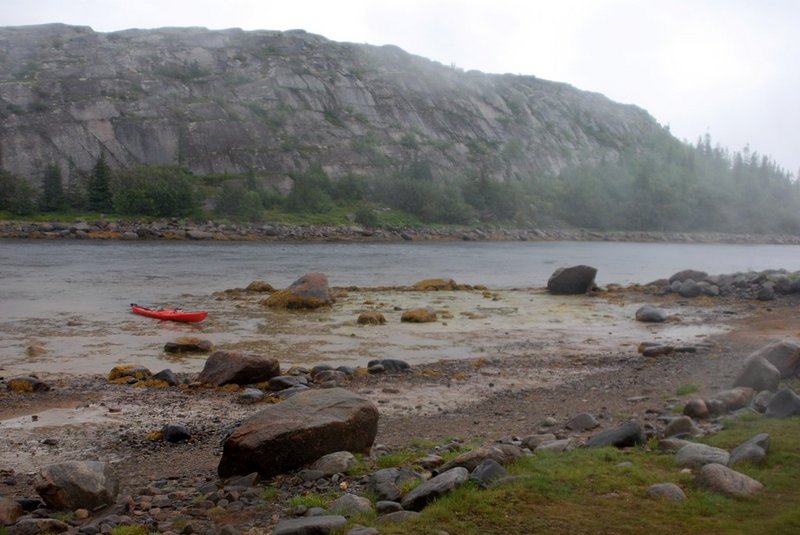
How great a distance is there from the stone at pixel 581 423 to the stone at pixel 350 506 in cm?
511

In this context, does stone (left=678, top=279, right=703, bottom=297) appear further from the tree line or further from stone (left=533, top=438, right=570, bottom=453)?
the tree line

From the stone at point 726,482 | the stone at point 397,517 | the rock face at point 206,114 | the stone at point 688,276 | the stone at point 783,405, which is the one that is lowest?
the stone at point 397,517

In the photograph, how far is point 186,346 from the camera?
869 inches

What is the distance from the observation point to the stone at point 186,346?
72.1ft

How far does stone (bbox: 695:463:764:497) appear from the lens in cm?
761

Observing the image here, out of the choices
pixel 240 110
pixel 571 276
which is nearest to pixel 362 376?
pixel 571 276

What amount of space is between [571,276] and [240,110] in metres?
137

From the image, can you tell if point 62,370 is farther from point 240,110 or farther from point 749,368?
point 240,110

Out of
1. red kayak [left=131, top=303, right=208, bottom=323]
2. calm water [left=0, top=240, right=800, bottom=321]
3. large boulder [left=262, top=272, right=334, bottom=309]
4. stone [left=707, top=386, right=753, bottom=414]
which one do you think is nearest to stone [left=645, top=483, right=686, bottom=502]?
stone [left=707, top=386, right=753, bottom=414]

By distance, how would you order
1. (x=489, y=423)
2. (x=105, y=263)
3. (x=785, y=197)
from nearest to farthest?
(x=489, y=423), (x=105, y=263), (x=785, y=197)

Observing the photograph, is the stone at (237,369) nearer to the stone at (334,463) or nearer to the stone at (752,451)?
the stone at (334,463)

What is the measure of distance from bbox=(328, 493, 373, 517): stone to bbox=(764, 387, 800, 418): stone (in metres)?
6.54

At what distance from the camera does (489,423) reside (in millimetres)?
13180

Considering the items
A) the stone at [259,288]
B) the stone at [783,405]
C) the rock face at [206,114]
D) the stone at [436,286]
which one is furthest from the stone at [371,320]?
the rock face at [206,114]
